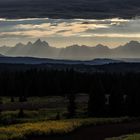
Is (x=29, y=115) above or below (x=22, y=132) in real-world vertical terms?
below

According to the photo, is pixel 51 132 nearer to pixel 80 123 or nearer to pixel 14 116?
pixel 80 123

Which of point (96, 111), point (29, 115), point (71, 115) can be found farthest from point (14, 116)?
point (96, 111)

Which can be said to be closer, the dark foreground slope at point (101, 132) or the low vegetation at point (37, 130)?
the low vegetation at point (37, 130)

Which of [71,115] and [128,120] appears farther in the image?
[71,115]

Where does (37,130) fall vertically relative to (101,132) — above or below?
above

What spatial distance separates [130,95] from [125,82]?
175 ft

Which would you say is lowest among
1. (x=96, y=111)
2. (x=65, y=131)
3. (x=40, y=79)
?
(x=40, y=79)

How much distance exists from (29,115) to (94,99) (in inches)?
427

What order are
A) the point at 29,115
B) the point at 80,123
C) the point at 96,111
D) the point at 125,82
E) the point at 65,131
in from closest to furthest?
the point at 65,131 < the point at 80,123 < the point at 29,115 < the point at 96,111 < the point at 125,82

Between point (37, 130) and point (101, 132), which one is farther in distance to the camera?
point (101, 132)

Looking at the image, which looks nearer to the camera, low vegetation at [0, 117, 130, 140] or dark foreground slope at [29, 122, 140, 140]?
low vegetation at [0, 117, 130, 140]

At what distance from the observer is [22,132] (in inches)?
1833

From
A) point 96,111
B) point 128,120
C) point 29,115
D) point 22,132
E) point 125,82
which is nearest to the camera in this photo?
point 22,132

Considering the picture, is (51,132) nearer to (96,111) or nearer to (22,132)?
(22,132)
